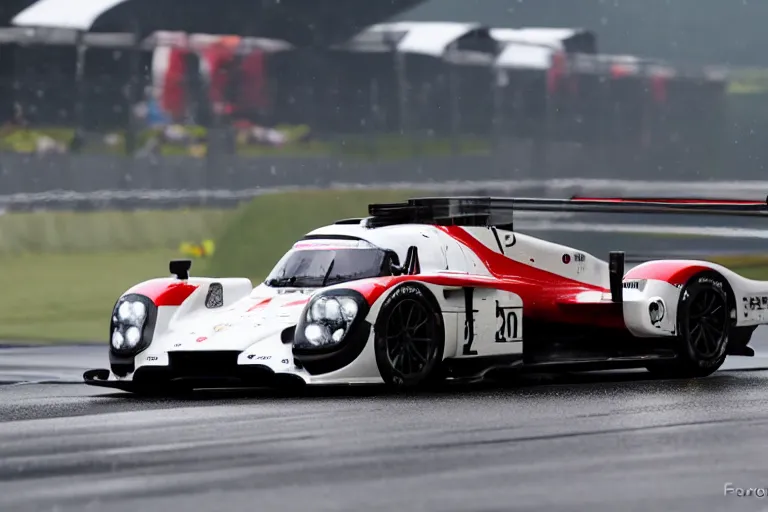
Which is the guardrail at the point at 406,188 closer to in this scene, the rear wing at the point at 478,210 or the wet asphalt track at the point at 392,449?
the rear wing at the point at 478,210

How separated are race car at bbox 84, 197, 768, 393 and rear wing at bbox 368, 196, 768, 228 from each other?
1 centimetres

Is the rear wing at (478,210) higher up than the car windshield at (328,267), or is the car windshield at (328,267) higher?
the rear wing at (478,210)

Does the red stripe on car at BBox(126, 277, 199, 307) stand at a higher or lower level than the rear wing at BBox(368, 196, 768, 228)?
lower

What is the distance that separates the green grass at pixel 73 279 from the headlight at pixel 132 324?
10.0 metres

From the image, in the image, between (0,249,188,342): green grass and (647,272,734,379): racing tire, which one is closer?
(647,272,734,379): racing tire

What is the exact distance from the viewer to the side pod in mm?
11242

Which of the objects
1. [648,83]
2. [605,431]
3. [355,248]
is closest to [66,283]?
Answer: [648,83]

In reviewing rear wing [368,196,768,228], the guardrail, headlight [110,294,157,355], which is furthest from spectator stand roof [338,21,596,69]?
headlight [110,294,157,355]

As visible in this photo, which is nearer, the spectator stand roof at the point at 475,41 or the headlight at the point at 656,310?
the headlight at the point at 656,310

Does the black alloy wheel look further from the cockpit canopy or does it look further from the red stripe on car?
the red stripe on car

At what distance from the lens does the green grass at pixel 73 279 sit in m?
21.4

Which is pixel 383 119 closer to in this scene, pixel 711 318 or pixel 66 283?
pixel 66 283

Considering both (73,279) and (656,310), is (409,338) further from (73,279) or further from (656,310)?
(73,279)

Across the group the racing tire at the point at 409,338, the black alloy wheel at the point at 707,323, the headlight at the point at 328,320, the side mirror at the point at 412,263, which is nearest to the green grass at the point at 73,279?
the black alloy wheel at the point at 707,323
